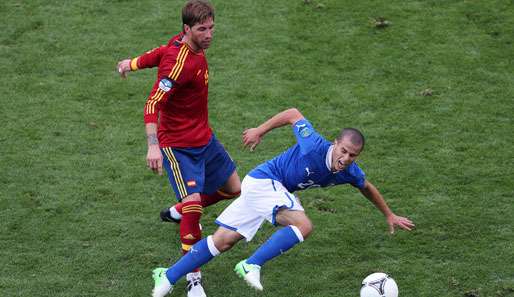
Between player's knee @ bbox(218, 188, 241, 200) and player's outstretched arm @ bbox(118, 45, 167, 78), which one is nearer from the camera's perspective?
player's outstretched arm @ bbox(118, 45, 167, 78)

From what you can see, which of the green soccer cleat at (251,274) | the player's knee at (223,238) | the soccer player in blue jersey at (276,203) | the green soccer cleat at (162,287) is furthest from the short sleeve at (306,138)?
the green soccer cleat at (162,287)

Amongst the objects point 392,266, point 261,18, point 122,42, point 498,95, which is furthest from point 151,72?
point 392,266

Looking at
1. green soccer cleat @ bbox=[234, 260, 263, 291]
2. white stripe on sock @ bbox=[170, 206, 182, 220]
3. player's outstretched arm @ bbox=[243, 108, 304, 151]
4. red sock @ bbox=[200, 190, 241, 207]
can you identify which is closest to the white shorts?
green soccer cleat @ bbox=[234, 260, 263, 291]

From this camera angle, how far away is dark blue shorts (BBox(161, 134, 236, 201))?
7.23 m

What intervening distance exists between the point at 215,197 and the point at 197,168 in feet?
2.21

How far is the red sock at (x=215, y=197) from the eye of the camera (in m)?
7.89

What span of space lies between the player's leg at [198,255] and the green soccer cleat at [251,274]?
229 millimetres

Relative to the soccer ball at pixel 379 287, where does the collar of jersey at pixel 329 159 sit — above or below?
above

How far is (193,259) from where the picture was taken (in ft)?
22.4

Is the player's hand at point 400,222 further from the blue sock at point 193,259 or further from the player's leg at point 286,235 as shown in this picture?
the blue sock at point 193,259

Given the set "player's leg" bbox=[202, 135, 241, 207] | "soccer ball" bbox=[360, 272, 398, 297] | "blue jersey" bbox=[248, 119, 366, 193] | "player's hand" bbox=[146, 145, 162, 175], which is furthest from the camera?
"player's leg" bbox=[202, 135, 241, 207]

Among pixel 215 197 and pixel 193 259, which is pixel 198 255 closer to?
pixel 193 259

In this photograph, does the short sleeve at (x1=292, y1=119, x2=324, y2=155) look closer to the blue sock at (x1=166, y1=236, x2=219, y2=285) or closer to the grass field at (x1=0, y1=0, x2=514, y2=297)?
the blue sock at (x1=166, y1=236, x2=219, y2=285)

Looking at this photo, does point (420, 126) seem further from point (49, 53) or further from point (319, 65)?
point (49, 53)
